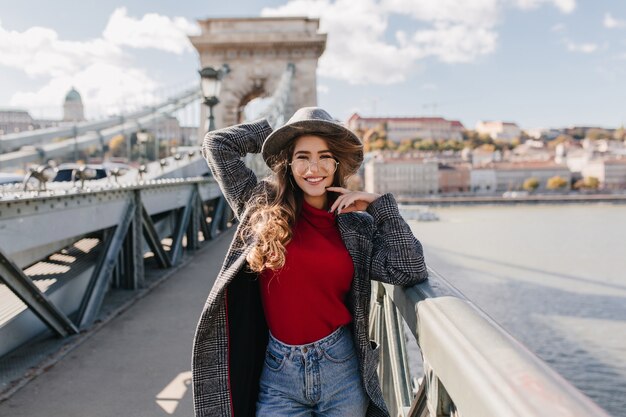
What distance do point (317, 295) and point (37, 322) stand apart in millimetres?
2422

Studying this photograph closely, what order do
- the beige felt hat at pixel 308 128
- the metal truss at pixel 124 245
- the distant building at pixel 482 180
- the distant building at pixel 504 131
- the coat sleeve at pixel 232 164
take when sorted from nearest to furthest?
the beige felt hat at pixel 308 128, the coat sleeve at pixel 232 164, the metal truss at pixel 124 245, the distant building at pixel 482 180, the distant building at pixel 504 131

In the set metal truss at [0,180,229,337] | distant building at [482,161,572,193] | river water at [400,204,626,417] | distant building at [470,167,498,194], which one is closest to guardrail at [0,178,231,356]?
metal truss at [0,180,229,337]

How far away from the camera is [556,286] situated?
18.1m

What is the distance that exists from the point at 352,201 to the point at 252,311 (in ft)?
1.17

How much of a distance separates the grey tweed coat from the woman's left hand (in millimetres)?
18

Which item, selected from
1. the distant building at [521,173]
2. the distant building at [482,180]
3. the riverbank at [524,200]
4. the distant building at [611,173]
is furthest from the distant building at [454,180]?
the distant building at [611,173]

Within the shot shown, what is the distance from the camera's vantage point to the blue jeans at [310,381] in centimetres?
128

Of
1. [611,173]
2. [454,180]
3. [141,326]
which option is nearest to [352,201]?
[141,326]

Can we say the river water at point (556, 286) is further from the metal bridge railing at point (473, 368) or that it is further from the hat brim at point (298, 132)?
the hat brim at point (298, 132)

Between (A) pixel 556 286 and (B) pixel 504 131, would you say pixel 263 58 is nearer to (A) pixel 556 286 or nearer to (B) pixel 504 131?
(A) pixel 556 286

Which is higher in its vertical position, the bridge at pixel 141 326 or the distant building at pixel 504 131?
the distant building at pixel 504 131

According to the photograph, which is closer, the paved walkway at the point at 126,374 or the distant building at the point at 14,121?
the paved walkway at the point at 126,374

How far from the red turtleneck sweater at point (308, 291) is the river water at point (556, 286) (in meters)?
0.45

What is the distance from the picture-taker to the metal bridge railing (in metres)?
0.60
